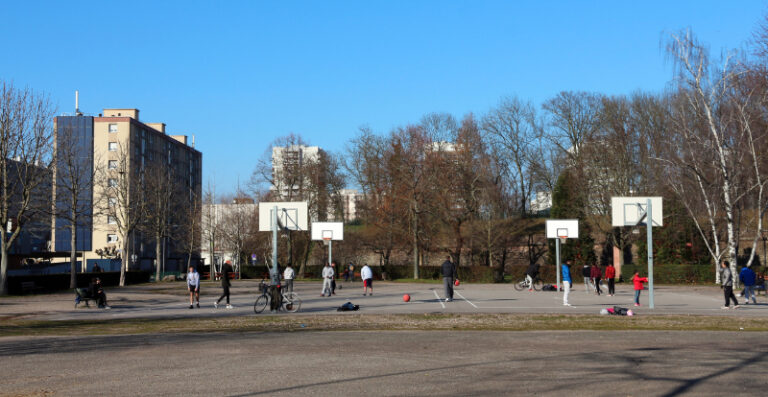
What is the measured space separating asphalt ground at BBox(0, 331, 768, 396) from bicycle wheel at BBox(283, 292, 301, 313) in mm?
7415

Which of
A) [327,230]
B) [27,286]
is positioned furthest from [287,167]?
[27,286]

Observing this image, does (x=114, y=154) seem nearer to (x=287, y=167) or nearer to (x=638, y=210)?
(x=287, y=167)

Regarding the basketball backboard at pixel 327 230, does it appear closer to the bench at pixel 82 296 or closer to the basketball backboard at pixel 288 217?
the basketball backboard at pixel 288 217

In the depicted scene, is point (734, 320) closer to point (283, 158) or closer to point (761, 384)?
point (761, 384)

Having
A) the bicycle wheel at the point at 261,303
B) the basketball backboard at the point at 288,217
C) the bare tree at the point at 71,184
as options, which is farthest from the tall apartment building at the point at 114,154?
the bicycle wheel at the point at 261,303

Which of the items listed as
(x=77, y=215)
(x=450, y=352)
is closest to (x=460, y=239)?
(x=77, y=215)

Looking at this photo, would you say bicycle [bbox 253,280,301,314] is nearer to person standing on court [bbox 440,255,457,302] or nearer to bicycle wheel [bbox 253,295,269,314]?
bicycle wheel [bbox 253,295,269,314]

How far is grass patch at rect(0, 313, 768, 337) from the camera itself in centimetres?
1850

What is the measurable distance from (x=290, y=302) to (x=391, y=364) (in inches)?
514

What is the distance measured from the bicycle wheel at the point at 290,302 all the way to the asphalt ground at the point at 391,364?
742 cm

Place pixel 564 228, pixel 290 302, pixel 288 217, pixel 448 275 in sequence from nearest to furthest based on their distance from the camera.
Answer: pixel 290 302, pixel 448 275, pixel 288 217, pixel 564 228

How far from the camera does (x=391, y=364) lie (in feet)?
38.9

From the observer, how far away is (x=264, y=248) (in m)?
69.8

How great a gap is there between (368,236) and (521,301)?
1443 inches
